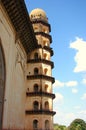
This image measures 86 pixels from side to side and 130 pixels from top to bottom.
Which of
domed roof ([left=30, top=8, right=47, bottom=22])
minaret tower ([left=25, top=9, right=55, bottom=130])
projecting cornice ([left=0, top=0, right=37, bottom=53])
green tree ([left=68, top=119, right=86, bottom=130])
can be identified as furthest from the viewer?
green tree ([left=68, top=119, right=86, bottom=130])

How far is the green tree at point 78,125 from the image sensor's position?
51.2 metres

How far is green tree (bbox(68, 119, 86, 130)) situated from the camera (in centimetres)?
5123

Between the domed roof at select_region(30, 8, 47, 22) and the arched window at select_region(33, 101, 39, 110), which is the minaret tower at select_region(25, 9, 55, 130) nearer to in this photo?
the arched window at select_region(33, 101, 39, 110)

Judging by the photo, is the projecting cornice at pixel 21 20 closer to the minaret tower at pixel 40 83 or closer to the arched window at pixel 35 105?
the minaret tower at pixel 40 83

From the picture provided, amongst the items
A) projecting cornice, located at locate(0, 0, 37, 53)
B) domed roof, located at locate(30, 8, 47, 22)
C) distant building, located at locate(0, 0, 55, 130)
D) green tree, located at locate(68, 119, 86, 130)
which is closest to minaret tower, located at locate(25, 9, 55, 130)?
distant building, located at locate(0, 0, 55, 130)

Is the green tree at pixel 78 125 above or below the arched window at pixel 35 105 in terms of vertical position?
above

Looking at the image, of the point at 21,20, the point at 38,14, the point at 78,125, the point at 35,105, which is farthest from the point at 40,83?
the point at 78,125

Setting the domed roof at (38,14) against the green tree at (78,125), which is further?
the green tree at (78,125)

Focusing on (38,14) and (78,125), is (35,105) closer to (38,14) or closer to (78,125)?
(38,14)

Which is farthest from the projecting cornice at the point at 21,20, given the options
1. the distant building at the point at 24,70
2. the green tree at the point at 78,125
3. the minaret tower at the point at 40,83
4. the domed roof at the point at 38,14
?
the green tree at the point at 78,125

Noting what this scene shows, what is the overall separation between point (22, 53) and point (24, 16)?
286 centimetres

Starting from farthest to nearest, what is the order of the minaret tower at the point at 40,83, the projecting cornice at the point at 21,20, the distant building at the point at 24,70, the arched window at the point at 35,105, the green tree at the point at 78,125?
the green tree at the point at 78,125, the arched window at the point at 35,105, the minaret tower at the point at 40,83, the projecting cornice at the point at 21,20, the distant building at the point at 24,70

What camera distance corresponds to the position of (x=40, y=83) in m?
16.7

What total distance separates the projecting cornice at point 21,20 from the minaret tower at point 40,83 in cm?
111
